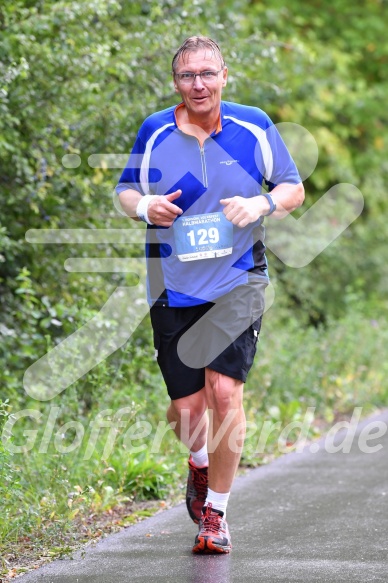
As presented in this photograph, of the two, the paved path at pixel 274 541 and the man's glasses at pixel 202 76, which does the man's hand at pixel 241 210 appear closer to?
the man's glasses at pixel 202 76

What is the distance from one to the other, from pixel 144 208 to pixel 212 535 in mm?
1422

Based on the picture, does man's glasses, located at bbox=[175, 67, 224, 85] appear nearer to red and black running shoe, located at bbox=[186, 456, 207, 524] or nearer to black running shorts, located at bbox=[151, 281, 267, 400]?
black running shorts, located at bbox=[151, 281, 267, 400]

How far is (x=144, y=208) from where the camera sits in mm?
4504

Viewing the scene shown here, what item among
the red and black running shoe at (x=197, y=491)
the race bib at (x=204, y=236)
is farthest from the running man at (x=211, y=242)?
the red and black running shoe at (x=197, y=491)

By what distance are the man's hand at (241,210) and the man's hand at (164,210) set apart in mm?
198

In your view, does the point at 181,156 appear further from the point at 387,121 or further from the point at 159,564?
the point at 387,121

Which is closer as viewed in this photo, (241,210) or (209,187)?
(241,210)

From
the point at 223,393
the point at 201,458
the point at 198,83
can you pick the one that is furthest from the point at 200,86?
the point at 201,458

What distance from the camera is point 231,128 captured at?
4.60m

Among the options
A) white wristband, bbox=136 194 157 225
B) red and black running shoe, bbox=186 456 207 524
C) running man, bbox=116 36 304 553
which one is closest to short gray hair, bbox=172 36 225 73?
running man, bbox=116 36 304 553

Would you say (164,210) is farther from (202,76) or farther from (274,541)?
(274,541)

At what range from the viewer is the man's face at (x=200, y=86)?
4.53m

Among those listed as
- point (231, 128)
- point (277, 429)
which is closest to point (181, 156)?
point (231, 128)

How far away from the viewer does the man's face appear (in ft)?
14.9
